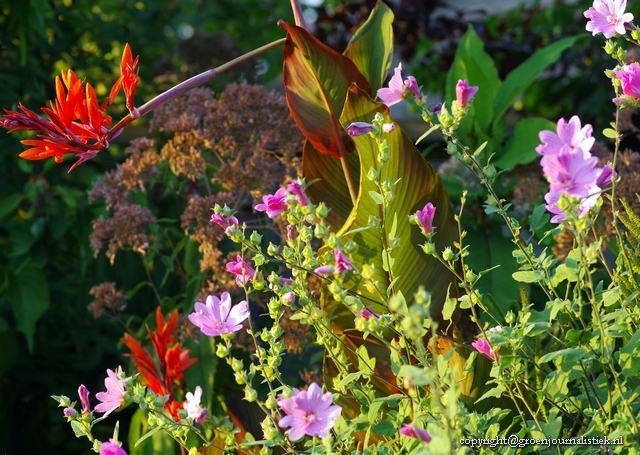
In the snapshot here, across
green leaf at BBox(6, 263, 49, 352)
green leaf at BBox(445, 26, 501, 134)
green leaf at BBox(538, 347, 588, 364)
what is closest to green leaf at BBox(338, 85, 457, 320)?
green leaf at BBox(538, 347, 588, 364)

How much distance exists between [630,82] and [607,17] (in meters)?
0.14

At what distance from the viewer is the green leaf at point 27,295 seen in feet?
6.50

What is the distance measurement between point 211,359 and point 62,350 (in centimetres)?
92

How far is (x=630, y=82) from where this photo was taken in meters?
1.01

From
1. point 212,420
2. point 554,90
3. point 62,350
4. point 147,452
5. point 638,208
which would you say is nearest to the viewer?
point 212,420

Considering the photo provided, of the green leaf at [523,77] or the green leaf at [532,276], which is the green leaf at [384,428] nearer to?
the green leaf at [532,276]

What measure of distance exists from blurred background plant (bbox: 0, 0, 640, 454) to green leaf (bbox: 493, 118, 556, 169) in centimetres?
7

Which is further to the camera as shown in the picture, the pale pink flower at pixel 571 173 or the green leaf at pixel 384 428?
the green leaf at pixel 384 428

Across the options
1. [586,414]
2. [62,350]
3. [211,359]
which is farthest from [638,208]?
[62,350]

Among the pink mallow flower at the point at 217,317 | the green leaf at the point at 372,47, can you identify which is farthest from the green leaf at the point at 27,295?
the pink mallow flower at the point at 217,317

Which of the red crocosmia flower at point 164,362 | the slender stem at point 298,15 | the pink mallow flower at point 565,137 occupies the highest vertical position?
the slender stem at point 298,15

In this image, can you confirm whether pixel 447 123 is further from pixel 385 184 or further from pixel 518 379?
pixel 518 379

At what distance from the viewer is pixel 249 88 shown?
1.64 m

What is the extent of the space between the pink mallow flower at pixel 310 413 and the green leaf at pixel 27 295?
138cm
